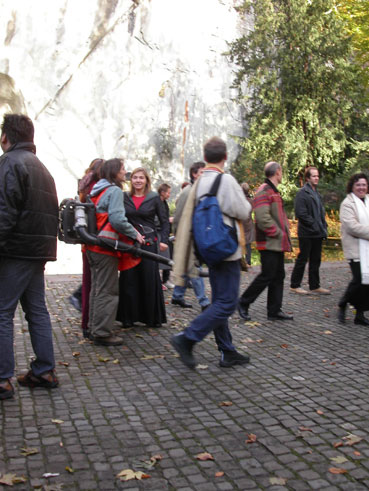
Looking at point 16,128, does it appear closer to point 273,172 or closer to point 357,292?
point 273,172

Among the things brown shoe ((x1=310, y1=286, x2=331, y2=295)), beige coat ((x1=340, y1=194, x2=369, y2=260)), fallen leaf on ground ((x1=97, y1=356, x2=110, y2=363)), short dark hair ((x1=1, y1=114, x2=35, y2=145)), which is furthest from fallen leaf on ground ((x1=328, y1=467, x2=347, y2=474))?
brown shoe ((x1=310, y1=286, x2=331, y2=295))

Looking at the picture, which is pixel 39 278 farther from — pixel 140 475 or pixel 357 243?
pixel 357 243

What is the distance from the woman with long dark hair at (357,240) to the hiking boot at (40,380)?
393 centimetres

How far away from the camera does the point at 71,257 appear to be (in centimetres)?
2130

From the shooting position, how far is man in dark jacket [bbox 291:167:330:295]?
32.5ft

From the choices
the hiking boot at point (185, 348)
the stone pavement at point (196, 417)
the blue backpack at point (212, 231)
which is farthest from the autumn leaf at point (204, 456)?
the blue backpack at point (212, 231)

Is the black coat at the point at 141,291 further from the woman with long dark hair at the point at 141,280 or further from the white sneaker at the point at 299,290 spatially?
the white sneaker at the point at 299,290

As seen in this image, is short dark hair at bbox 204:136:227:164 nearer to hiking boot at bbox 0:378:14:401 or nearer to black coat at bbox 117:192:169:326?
black coat at bbox 117:192:169:326

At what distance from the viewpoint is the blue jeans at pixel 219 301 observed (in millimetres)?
5410

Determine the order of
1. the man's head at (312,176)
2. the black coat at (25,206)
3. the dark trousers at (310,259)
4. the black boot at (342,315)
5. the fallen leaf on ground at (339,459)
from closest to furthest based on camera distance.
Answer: the fallen leaf on ground at (339,459)
the black coat at (25,206)
the black boot at (342,315)
the man's head at (312,176)
the dark trousers at (310,259)

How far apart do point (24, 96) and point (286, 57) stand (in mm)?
11890

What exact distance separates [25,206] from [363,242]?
4350mm

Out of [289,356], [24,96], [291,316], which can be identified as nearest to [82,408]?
[289,356]

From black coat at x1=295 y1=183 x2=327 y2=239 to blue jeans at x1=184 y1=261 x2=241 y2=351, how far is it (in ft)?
15.3
